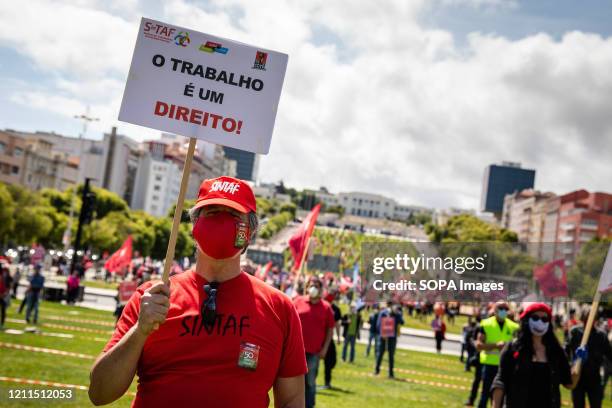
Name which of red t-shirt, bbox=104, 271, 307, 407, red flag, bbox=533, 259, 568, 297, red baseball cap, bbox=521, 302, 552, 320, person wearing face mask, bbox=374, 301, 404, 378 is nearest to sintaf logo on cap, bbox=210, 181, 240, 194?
red t-shirt, bbox=104, 271, 307, 407

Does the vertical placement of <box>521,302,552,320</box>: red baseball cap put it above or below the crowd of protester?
above

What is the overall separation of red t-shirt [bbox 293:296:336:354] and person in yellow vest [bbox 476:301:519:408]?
92.9 inches

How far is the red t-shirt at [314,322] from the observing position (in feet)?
34.9

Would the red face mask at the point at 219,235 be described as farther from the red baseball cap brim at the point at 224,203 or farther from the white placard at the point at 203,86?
the white placard at the point at 203,86

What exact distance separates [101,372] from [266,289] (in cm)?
83

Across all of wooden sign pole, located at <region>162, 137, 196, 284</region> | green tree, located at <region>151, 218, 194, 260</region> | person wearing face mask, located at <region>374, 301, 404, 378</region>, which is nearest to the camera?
wooden sign pole, located at <region>162, 137, 196, 284</region>

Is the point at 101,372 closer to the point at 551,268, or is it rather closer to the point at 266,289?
the point at 266,289

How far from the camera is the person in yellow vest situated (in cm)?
1121

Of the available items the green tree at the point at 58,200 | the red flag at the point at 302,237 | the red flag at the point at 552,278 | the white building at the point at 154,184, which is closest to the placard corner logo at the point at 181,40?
the red flag at the point at 552,278

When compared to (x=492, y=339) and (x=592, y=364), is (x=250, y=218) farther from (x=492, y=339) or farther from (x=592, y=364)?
(x=592, y=364)

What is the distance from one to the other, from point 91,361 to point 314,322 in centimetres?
547

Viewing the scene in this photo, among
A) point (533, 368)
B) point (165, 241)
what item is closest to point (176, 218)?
point (533, 368)

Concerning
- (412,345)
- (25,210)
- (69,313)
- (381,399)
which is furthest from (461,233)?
(381,399)

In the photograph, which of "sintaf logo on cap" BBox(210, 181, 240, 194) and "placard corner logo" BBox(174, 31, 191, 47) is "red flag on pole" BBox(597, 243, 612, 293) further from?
"placard corner logo" BBox(174, 31, 191, 47)
